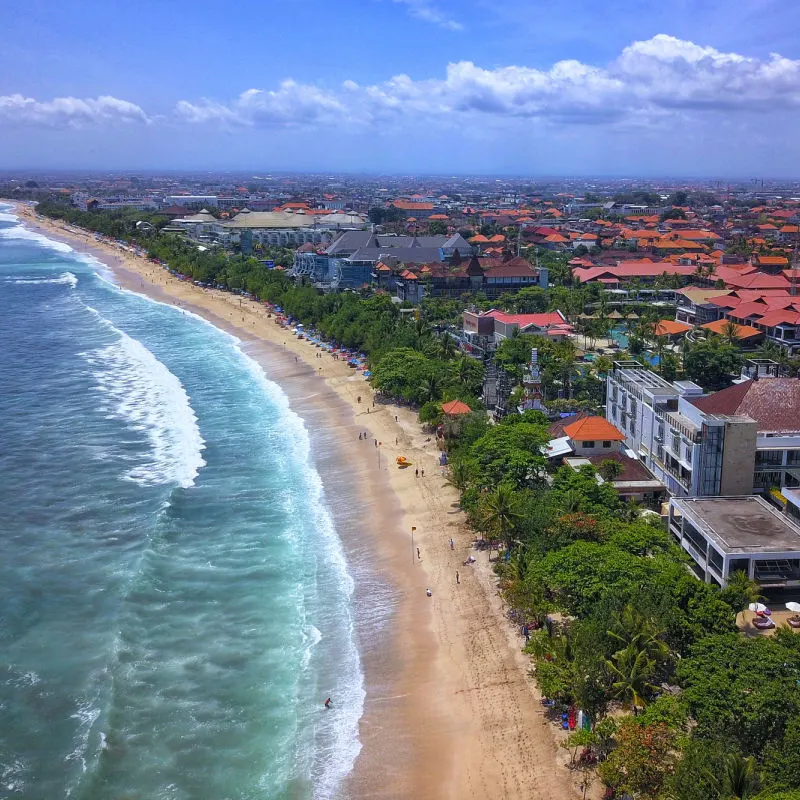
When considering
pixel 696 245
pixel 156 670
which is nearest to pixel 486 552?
pixel 156 670

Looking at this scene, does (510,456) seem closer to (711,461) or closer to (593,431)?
(593,431)

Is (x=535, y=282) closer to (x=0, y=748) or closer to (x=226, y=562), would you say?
(x=226, y=562)

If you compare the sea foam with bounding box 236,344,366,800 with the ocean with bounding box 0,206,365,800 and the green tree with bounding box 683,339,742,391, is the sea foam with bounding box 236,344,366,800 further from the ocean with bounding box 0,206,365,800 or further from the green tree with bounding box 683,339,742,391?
the green tree with bounding box 683,339,742,391

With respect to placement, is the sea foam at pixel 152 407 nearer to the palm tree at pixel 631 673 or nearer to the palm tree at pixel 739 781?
the palm tree at pixel 631 673

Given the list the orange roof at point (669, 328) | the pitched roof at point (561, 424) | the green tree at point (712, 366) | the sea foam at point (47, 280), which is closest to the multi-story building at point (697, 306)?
the orange roof at point (669, 328)

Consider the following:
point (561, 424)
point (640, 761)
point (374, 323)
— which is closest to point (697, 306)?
point (374, 323)

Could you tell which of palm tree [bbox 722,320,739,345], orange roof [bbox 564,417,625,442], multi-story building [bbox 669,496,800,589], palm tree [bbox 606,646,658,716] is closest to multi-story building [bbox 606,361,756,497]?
orange roof [bbox 564,417,625,442]
